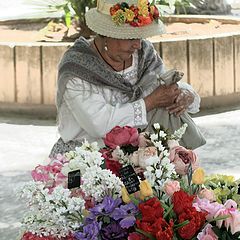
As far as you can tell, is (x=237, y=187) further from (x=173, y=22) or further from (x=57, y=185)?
(x=173, y=22)

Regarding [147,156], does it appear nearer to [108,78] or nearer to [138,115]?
[138,115]

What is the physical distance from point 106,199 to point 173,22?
8.00 metres

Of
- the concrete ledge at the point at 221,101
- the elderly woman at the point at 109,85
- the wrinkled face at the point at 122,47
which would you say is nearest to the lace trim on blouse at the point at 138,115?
the elderly woman at the point at 109,85

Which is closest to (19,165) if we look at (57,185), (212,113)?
(212,113)

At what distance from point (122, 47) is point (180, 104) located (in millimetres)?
395

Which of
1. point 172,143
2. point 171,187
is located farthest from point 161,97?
point 171,187

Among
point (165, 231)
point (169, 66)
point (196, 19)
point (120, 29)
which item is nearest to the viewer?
point (165, 231)

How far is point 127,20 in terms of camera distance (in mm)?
3678

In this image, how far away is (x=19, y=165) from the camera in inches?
253

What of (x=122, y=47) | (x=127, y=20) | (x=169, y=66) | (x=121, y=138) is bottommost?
(x=169, y=66)

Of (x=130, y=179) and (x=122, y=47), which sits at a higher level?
(x=122, y=47)

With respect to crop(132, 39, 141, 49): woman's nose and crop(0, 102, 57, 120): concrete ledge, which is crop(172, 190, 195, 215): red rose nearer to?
crop(132, 39, 141, 49): woman's nose

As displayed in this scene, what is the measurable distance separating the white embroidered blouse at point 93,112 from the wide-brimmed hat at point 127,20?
282 millimetres

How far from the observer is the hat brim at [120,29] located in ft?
12.0
